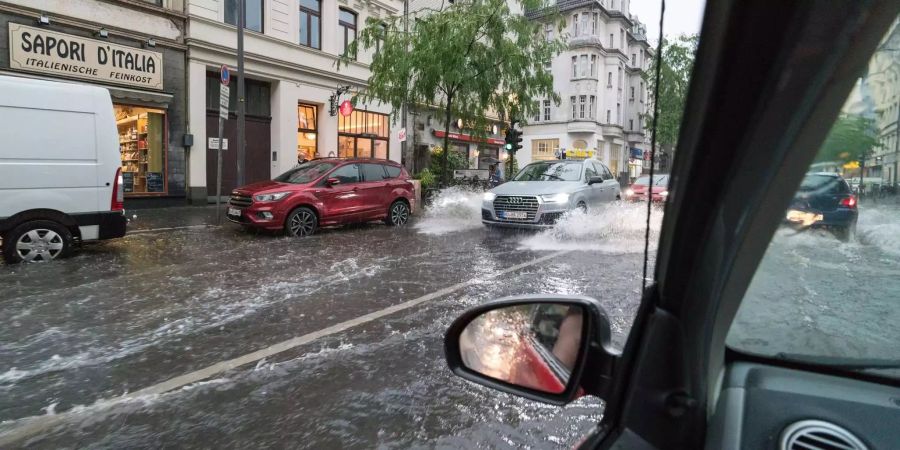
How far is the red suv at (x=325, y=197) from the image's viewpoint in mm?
10484

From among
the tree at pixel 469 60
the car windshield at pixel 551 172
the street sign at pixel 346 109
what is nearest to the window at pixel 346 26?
the street sign at pixel 346 109

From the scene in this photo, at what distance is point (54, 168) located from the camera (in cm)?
763

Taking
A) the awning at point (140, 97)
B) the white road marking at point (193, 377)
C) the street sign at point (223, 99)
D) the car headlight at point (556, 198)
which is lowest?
the white road marking at point (193, 377)

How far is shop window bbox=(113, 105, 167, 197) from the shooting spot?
15766 mm

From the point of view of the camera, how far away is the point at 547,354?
1474mm

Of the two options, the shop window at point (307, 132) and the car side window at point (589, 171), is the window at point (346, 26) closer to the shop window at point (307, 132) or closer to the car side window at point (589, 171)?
the shop window at point (307, 132)

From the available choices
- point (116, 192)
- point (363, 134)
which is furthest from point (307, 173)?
point (363, 134)

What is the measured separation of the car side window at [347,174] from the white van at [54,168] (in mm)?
4252

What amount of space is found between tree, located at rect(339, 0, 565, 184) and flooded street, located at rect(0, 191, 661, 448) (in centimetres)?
738

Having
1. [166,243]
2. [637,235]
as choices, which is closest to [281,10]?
[166,243]

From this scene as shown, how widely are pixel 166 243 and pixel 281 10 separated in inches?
479

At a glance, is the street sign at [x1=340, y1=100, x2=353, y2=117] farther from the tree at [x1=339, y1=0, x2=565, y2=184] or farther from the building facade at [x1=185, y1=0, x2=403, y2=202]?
the tree at [x1=339, y1=0, x2=565, y2=184]

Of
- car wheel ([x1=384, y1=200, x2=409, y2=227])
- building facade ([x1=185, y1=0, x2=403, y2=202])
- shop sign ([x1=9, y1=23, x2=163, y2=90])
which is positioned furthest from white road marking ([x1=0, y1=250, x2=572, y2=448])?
building facade ([x1=185, y1=0, x2=403, y2=202])

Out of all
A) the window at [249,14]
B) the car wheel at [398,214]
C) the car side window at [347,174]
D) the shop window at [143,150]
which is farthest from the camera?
the window at [249,14]
